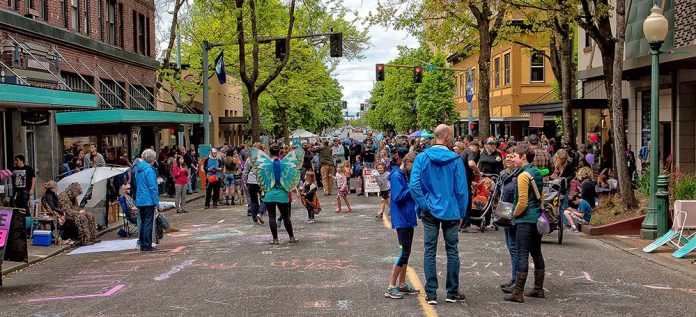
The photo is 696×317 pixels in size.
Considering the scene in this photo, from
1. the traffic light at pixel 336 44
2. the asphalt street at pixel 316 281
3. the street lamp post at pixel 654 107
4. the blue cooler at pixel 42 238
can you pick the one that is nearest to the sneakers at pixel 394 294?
the asphalt street at pixel 316 281

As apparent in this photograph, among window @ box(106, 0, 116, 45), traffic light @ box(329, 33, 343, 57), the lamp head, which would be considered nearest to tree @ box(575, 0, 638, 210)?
the lamp head

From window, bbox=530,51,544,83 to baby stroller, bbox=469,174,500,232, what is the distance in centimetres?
3350

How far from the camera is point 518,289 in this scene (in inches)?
332

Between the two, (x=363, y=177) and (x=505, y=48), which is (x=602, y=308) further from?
(x=505, y=48)

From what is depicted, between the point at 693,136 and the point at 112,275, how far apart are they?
16517mm

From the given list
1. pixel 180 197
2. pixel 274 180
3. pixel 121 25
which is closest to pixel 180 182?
pixel 180 197

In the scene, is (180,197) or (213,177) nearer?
(180,197)

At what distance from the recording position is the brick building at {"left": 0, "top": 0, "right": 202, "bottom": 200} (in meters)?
20.0

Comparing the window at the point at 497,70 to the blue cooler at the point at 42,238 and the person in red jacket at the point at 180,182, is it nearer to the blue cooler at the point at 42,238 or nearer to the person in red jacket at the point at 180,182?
the person in red jacket at the point at 180,182

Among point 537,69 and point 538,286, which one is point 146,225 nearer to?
point 538,286

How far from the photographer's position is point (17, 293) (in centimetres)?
1009

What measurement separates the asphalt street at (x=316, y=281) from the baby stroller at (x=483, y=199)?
504mm

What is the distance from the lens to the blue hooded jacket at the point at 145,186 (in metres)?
13.4

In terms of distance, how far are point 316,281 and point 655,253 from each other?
6.11 meters
